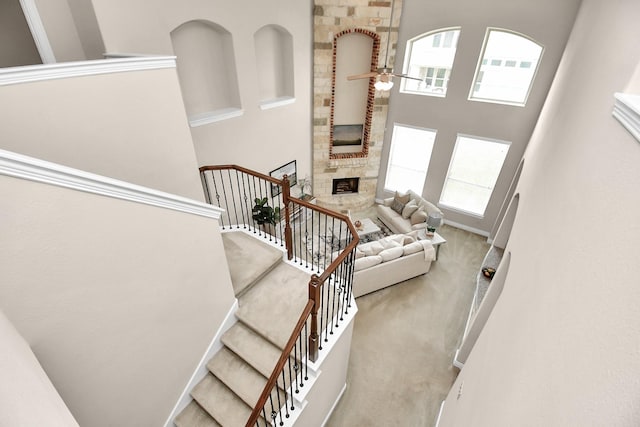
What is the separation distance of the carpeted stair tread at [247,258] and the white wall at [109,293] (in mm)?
441

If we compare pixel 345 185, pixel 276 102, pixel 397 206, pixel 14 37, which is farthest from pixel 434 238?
pixel 14 37

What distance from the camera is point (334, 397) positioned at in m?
3.94

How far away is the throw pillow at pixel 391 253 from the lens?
5.53 metres

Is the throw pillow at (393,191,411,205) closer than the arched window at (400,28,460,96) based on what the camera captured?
No

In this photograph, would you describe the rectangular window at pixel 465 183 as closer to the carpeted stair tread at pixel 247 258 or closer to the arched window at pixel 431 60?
the arched window at pixel 431 60

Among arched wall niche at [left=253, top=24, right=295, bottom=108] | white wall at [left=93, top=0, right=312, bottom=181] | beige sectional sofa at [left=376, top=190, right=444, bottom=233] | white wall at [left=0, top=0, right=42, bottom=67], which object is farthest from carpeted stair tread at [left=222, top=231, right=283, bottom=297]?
beige sectional sofa at [left=376, top=190, right=444, bottom=233]

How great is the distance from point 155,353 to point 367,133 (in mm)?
6757

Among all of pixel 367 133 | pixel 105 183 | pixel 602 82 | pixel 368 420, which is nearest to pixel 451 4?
pixel 367 133

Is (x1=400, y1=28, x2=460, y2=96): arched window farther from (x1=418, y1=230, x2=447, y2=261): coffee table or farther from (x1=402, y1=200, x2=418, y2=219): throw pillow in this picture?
(x1=418, y1=230, x2=447, y2=261): coffee table

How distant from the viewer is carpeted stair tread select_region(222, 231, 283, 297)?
382 cm

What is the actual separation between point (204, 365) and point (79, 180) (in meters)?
2.43

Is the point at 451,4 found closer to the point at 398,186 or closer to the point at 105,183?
the point at 398,186

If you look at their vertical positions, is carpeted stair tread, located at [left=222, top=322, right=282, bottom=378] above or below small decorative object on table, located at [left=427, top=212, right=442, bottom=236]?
above

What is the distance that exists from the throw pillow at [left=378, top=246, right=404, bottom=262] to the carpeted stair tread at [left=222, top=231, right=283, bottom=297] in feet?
7.12
